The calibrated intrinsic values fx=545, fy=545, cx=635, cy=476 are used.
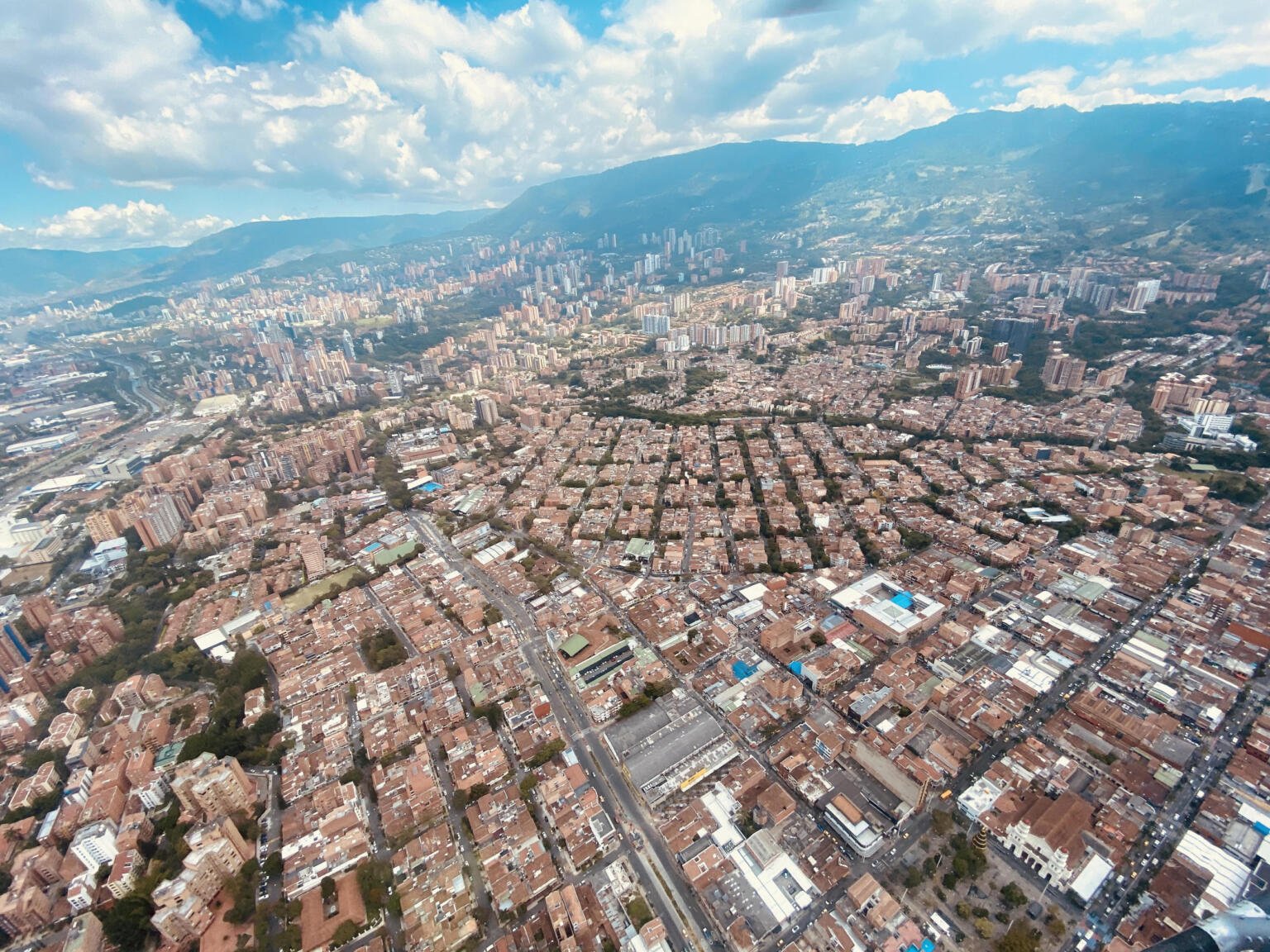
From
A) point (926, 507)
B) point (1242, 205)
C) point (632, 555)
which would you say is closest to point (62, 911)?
Answer: point (632, 555)

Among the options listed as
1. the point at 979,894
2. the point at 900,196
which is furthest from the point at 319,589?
the point at 900,196

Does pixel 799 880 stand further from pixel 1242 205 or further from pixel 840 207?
pixel 840 207

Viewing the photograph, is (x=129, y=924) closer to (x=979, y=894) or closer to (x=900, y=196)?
(x=979, y=894)

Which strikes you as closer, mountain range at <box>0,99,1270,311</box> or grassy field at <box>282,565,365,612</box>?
grassy field at <box>282,565,365,612</box>

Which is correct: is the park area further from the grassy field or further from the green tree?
the grassy field

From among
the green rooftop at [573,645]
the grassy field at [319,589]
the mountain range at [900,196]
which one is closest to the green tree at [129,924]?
the green rooftop at [573,645]

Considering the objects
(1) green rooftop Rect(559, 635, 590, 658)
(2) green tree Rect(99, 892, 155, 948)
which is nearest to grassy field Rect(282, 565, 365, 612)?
(1) green rooftop Rect(559, 635, 590, 658)

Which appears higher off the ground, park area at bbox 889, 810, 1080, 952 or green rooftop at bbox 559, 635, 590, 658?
green rooftop at bbox 559, 635, 590, 658

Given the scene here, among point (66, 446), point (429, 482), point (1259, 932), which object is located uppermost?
point (1259, 932)

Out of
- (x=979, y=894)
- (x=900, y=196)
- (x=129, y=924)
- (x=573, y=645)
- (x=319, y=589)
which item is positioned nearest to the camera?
(x=979, y=894)
